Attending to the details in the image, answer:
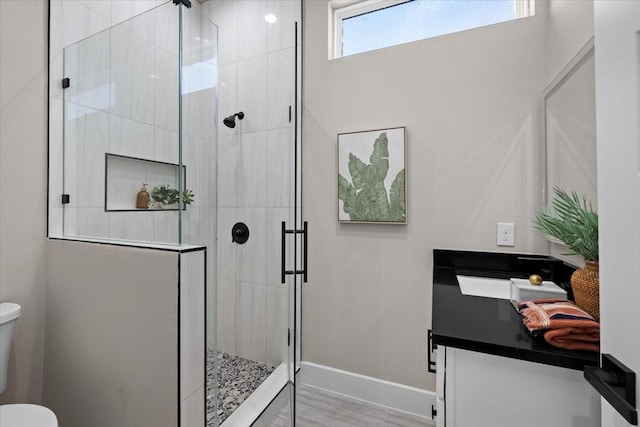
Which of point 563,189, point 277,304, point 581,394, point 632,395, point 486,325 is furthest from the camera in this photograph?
point 277,304

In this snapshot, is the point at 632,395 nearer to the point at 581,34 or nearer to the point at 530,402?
the point at 530,402

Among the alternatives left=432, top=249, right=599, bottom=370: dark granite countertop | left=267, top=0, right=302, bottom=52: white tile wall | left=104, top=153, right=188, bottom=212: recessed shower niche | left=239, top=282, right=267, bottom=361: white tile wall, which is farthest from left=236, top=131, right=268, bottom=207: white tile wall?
left=432, top=249, right=599, bottom=370: dark granite countertop

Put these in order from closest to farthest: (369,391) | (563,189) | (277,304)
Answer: (563,189)
(277,304)
(369,391)

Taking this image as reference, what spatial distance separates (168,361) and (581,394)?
1.34 metres

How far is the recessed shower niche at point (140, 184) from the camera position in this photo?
4.05ft

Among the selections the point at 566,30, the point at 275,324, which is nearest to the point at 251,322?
the point at 275,324

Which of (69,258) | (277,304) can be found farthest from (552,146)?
(69,258)

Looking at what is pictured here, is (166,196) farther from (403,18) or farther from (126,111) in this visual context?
(403,18)

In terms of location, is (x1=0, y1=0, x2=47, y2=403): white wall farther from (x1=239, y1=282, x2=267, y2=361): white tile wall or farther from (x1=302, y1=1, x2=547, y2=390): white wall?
(x1=302, y1=1, x2=547, y2=390): white wall

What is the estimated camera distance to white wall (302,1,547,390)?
1607mm

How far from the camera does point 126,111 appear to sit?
1.42m

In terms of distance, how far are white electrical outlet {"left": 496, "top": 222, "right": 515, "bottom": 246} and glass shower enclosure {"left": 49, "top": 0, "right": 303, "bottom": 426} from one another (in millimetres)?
1134

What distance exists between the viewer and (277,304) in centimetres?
168

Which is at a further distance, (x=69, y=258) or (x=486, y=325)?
(x=69, y=258)
